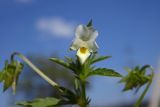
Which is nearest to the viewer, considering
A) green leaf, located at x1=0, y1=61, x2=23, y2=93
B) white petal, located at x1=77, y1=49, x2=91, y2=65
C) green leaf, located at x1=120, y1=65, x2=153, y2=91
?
white petal, located at x1=77, y1=49, x2=91, y2=65

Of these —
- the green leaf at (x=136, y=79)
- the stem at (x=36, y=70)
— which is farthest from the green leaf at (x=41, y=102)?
the green leaf at (x=136, y=79)

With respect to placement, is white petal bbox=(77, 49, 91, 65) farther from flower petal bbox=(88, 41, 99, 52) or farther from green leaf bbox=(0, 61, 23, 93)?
green leaf bbox=(0, 61, 23, 93)

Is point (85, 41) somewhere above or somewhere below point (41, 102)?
above

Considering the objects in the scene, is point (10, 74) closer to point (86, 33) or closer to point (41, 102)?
point (41, 102)

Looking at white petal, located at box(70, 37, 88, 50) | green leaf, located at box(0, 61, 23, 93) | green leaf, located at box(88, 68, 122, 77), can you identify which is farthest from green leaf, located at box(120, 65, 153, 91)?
green leaf, located at box(0, 61, 23, 93)

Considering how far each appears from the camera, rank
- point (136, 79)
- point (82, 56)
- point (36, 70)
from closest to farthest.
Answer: point (82, 56)
point (36, 70)
point (136, 79)

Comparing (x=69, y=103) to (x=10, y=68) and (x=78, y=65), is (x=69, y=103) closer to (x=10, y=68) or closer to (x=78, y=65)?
(x=78, y=65)

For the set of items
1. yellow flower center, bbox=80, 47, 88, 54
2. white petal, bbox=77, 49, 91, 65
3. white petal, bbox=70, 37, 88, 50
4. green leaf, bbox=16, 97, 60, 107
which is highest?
white petal, bbox=70, 37, 88, 50

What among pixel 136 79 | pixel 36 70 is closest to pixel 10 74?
pixel 36 70
